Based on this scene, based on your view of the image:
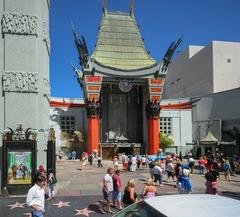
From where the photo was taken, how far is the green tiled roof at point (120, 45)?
56062 millimetres

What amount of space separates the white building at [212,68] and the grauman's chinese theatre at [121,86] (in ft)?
37.1

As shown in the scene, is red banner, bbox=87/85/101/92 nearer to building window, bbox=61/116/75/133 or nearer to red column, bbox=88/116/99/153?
red column, bbox=88/116/99/153

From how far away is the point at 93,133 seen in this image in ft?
169

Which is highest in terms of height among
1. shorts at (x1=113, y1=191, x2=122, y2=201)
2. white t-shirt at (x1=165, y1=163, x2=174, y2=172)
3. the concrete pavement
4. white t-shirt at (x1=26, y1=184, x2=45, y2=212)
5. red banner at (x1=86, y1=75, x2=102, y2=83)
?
red banner at (x1=86, y1=75, x2=102, y2=83)

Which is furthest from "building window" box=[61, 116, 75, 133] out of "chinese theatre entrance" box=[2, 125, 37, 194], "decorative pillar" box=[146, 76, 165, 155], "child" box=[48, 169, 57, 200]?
"child" box=[48, 169, 57, 200]

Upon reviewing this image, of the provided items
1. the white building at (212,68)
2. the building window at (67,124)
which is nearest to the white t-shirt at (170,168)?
the building window at (67,124)

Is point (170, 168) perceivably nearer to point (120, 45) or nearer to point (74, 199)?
point (74, 199)

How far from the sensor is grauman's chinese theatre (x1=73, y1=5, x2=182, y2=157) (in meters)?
51.9

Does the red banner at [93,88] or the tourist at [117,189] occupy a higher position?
the red banner at [93,88]

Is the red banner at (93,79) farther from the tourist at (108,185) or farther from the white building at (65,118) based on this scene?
the tourist at (108,185)

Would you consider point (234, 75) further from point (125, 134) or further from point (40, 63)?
point (40, 63)

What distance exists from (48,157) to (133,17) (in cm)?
4719

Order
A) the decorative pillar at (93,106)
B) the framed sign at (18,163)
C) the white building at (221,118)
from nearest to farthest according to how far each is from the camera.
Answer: the framed sign at (18,163)
the white building at (221,118)
the decorative pillar at (93,106)

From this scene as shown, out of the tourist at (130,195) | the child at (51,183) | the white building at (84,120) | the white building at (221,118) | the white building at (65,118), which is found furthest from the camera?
the white building at (84,120)
